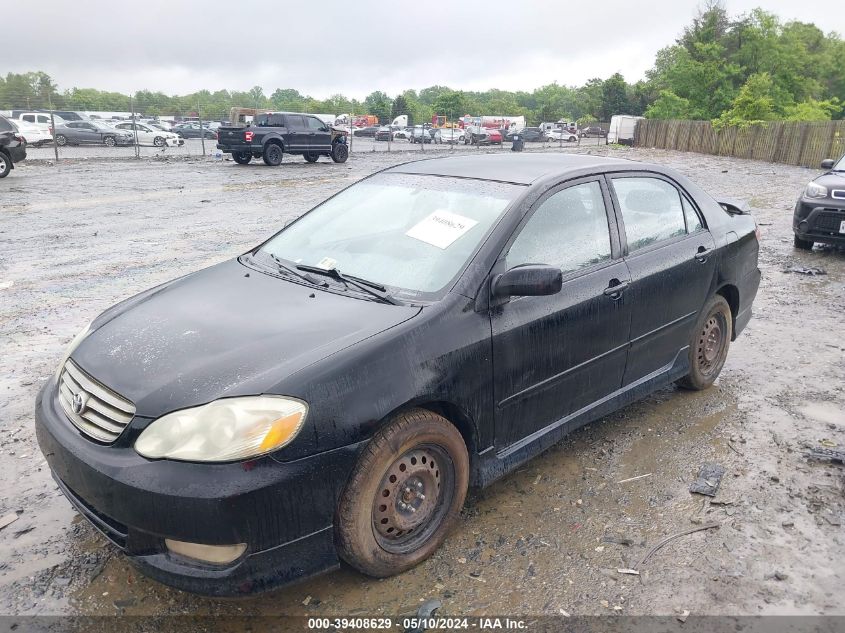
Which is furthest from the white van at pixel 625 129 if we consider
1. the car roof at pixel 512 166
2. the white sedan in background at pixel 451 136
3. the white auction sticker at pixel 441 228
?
the white auction sticker at pixel 441 228

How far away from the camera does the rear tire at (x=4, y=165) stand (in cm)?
1714

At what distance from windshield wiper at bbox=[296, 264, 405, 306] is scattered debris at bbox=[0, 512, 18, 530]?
6.02 feet

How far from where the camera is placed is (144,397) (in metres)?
2.45

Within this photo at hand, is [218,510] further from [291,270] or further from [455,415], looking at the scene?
[291,270]

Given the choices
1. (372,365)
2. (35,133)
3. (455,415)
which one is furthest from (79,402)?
(35,133)

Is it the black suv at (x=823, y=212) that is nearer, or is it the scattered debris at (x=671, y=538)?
the scattered debris at (x=671, y=538)

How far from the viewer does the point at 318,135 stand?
24.3 metres

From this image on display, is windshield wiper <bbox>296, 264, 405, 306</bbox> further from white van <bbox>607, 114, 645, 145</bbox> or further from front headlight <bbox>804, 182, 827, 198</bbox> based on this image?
white van <bbox>607, 114, 645, 145</bbox>

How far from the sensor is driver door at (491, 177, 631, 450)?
3082 mm

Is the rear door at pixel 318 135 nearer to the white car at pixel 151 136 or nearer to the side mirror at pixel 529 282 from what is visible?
the white car at pixel 151 136

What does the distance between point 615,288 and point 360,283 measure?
142 centimetres

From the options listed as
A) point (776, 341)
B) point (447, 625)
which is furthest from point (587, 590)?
point (776, 341)

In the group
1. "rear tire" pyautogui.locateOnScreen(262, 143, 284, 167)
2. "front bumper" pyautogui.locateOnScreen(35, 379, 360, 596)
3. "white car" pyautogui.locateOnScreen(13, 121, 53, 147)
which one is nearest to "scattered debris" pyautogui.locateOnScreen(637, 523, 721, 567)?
"front bumper" pyautogui.locateOnScreen(35, 379, 360, 596)

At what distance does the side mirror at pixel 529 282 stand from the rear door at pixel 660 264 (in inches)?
37.9
